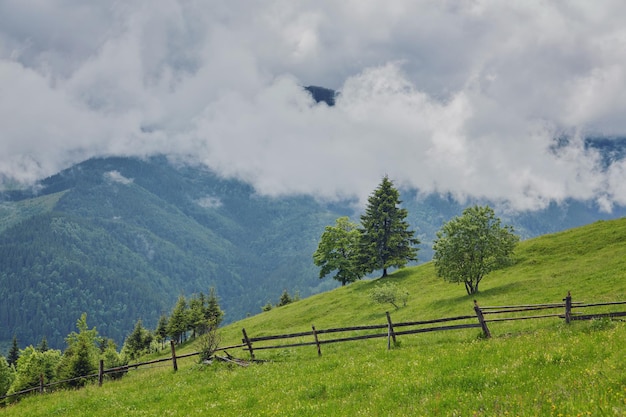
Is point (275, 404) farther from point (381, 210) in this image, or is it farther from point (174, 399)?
point (381, 210)

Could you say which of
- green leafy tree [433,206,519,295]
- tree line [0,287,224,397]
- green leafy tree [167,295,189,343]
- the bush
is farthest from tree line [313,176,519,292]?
green leafy tree [167,295,189,343]

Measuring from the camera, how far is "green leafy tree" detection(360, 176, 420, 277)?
69.1 metres

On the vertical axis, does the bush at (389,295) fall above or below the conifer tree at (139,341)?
above

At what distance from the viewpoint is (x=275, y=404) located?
14.4 m

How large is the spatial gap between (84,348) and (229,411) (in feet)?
124

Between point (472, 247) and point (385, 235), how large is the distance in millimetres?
26296

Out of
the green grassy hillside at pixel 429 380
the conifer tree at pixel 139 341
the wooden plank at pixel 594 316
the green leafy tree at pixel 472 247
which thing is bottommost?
the conifer tree at pixel 139 341

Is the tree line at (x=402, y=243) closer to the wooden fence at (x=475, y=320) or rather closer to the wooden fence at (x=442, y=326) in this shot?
the wooden fence at (x=442, y=326)

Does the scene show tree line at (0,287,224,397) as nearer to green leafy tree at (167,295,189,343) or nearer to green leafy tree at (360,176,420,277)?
green leafy tree at (167,295,189,343)

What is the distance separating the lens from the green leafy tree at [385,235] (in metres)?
69.1

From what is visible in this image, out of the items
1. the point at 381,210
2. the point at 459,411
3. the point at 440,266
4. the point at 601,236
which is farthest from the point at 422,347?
the point at 381,210

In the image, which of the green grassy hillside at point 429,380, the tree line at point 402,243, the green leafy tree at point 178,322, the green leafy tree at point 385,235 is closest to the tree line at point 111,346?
the green leafy tree at point 178,322

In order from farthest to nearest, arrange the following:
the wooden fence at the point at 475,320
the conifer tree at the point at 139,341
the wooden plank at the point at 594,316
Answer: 1. the conifer tree at the point at 139,341
2. the wooden fence at the point at 475,320
3. the wooden plank at the point at 594,316

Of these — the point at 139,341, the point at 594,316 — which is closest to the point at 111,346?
the point at 139,341
